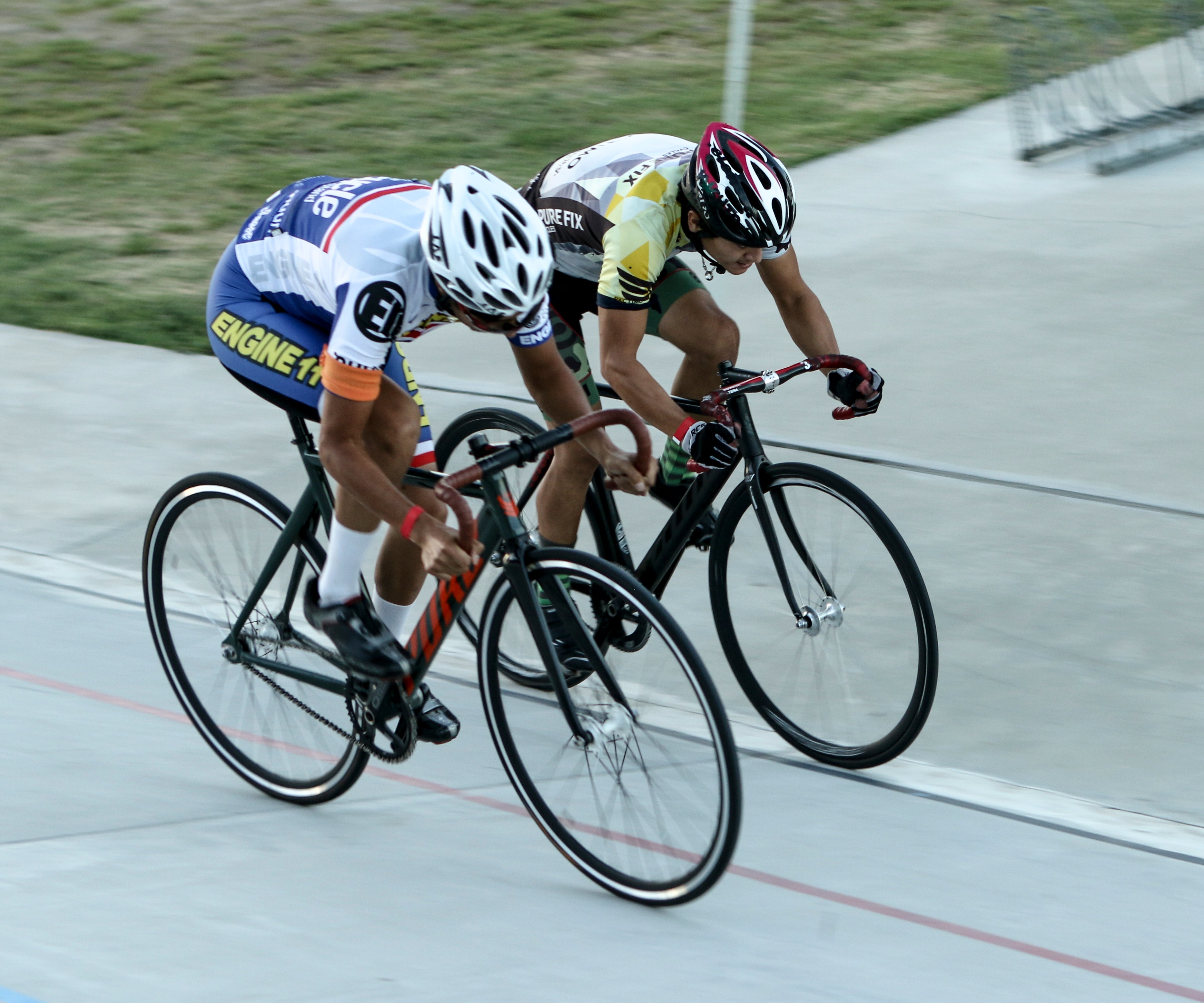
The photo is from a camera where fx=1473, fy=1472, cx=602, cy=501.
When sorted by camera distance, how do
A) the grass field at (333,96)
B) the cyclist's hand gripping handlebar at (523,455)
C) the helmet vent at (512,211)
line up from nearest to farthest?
the cyclist's hand gripping handlebar at (523,455)
the helmet vent at (512,211)
the grass field at (333,96)

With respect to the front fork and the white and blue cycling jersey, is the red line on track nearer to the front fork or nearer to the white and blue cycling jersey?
the front fork

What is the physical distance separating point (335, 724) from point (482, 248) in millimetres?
1350

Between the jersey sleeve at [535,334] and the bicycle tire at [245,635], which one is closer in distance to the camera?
the jersey sleeve at [535,334]

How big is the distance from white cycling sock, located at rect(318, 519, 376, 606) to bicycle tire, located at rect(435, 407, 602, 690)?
2.41 ft

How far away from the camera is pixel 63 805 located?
3531 mm

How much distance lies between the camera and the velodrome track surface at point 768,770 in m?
2.96

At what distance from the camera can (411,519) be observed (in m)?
2.92

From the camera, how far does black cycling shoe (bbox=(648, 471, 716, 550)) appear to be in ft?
13.2

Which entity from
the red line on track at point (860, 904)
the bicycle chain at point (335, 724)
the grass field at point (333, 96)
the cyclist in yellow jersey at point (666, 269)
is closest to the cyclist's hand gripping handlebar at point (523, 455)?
the cyclist in yellow jersey at point (666, 269)

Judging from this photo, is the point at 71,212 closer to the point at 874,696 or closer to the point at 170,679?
the point at 170,679

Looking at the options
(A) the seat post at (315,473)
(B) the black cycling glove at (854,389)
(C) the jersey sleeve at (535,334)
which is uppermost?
(C) the jersey sleeve at (535,334)

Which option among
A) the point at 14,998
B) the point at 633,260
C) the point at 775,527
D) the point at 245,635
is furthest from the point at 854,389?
the point at 14,998

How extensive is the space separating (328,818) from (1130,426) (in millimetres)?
3641

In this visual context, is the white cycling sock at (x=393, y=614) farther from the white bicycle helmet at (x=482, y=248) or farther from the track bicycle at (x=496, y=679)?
the white bicycle helmet at (x=482, y=248)
